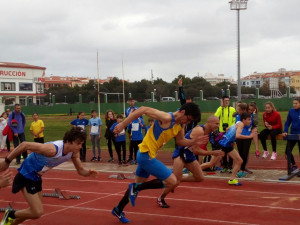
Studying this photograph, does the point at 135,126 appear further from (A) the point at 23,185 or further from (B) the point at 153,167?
(A) the point at 23,185

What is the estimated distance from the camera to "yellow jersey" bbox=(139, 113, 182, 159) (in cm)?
600

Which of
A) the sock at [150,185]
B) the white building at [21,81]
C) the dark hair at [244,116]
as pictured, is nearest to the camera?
the sock at [150,185]

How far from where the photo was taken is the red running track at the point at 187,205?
6.66 metres

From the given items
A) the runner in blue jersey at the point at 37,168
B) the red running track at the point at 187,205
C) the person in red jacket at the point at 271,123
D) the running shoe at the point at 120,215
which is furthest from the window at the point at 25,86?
the runner in blue jersey at the point at 37,168

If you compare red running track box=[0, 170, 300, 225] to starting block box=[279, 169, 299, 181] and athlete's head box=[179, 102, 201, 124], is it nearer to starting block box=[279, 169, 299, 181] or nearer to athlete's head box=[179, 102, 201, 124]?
starting block box=[279, 169, 299, 181]

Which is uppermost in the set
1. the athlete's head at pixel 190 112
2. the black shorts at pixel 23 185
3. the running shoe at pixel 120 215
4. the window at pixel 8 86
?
the window at pixel 8 86

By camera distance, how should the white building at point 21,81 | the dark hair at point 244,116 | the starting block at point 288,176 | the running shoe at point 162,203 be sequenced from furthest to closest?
the white building at point 21,81
the dark hair at point 244,116
the starting block at point 288,176
the running shoe at point 162,203

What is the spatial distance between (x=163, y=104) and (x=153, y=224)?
45.4m

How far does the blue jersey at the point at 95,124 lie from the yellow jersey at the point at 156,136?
8017 mm

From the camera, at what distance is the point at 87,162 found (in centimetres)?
1398

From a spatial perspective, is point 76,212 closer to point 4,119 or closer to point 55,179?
point 55,179

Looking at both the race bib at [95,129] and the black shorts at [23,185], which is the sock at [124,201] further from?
the race bib at [95,129]

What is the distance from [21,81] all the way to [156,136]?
8389cm

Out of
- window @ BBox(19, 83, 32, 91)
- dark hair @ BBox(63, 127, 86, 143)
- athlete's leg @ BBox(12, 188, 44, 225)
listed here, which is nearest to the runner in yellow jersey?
dark hair @ BBox(63, 127, 86, 143)
